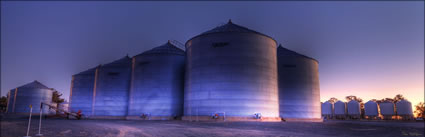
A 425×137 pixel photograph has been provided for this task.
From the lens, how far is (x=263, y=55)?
39969mm

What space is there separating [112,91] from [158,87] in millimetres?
12065

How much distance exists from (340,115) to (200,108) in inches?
2670

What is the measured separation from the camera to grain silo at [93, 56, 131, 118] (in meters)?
53.6

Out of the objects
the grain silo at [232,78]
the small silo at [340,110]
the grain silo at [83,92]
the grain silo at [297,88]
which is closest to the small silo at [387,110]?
the small silo at [340,110]

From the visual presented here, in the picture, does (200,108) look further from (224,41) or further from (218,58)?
(224,41)

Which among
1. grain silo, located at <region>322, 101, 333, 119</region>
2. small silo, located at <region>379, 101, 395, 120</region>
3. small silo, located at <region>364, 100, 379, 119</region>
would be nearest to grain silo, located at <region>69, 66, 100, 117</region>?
grain silo, located at <region>322, 101, 333, 119</region>

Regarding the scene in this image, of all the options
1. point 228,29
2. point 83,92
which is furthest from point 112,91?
point 228,29

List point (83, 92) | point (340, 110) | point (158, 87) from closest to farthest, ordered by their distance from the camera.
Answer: point (158, 87)
point (83, 92)
point (340, 110)

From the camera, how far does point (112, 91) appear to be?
2135 inches

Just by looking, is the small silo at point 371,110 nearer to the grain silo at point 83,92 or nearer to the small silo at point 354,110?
the small silo at point 354,110

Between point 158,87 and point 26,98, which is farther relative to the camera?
point 26,98

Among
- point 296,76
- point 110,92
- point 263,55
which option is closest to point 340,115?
point 296,76

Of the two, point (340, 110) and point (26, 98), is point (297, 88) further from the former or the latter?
point (26, 98)

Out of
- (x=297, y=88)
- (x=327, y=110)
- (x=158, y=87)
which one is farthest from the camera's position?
(x=327, y=110)
